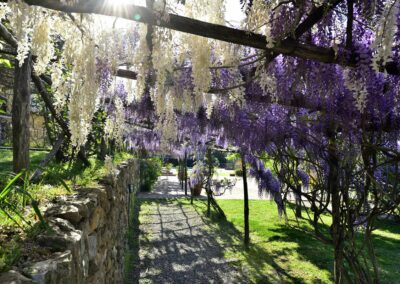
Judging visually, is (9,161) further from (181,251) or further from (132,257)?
(181,251)

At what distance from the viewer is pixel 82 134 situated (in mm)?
1875

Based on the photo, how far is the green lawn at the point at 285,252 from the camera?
5074 mm

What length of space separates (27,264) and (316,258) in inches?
215

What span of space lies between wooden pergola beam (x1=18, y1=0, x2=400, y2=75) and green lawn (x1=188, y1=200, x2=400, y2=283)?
4055 mm

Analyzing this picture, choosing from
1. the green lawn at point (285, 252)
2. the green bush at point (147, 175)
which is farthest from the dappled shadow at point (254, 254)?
the green bush at point (147, 175)

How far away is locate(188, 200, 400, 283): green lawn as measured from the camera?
5074mm

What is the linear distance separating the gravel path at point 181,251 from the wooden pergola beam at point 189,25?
4.05 metres

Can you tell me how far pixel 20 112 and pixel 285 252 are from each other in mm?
5054

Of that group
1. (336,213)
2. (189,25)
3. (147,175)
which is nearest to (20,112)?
(189,25)

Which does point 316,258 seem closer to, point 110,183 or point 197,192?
point 110,183

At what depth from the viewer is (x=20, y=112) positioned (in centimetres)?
274

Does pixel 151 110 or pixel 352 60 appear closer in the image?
pixel 352 60

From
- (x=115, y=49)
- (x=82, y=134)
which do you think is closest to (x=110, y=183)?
(x=82, y=134)

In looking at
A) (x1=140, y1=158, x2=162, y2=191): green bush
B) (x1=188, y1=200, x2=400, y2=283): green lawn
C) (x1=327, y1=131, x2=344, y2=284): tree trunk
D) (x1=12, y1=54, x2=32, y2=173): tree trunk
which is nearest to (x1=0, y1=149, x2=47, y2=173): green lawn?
(x1=12, y1=54, x2=32, y2=173): tree trunk
